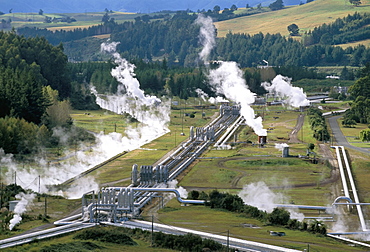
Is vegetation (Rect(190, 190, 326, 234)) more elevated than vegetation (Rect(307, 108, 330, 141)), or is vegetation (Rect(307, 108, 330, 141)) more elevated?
vegetation (Rect(307, 108, 330, 141))

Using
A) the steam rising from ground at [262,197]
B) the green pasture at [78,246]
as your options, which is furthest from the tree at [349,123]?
the green pasture at [78,246]

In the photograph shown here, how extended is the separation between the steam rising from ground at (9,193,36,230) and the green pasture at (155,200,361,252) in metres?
13.2

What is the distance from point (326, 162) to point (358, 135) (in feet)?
118

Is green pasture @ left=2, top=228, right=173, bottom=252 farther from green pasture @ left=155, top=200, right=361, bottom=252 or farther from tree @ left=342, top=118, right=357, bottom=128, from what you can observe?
tree @ left=342, top=118, right=357, bottom=128

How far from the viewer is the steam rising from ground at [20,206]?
66.6 m

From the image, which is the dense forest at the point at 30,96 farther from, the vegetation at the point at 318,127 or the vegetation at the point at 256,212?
the vegetation at the point at 318,127

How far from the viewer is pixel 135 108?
17825cm

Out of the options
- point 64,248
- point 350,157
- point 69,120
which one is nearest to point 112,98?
point 69,120

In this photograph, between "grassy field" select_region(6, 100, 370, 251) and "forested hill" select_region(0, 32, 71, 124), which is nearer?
"grassy field" select_region(6, 100, 370, 251)

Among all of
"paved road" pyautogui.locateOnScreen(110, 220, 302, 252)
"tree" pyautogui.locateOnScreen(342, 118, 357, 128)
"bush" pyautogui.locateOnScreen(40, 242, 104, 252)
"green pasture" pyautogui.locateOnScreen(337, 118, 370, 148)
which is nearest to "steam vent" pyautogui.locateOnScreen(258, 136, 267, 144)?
"green pasture" pyautogui.locateOnScreen(337, 118, 370, 148)

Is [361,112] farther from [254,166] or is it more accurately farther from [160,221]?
[160,221]

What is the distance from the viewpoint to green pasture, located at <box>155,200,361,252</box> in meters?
64.2

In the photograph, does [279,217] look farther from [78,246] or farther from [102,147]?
[102,147]

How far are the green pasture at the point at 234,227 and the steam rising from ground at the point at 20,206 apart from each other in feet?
43.3
